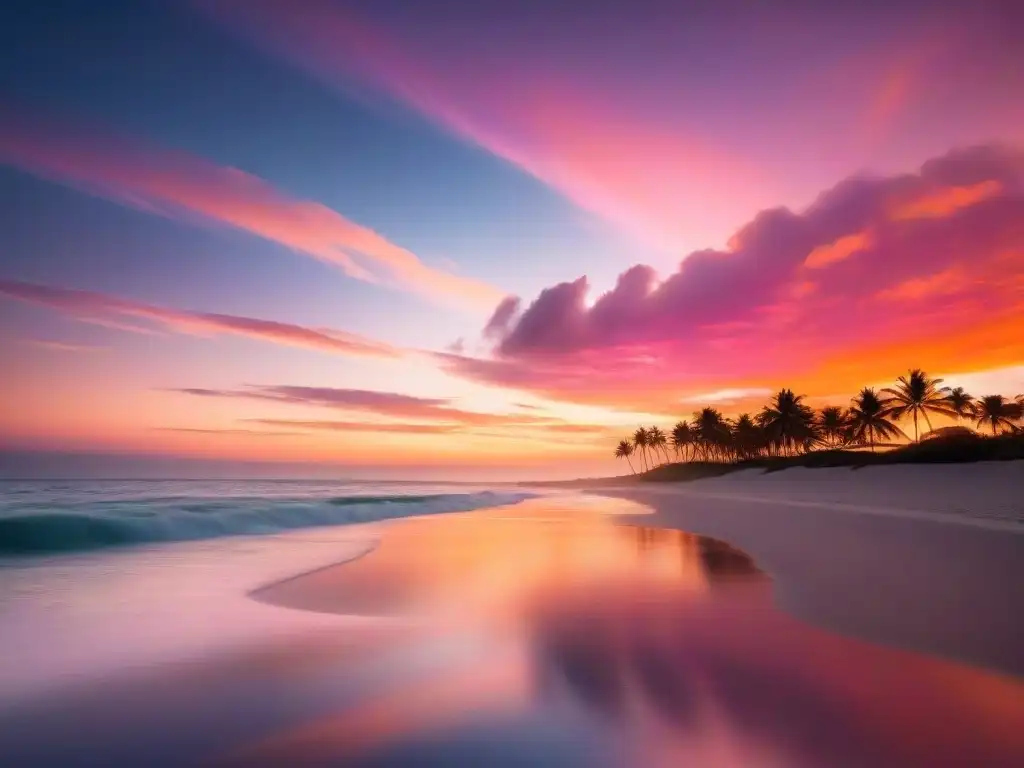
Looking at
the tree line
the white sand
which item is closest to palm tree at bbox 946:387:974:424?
the tree line

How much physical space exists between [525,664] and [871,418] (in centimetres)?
7847

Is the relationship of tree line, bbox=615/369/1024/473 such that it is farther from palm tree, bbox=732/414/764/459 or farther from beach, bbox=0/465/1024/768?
beach, bbox=0/465/1024/768

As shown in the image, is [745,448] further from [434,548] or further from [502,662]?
[502,662]

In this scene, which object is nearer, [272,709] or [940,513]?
[272,709]

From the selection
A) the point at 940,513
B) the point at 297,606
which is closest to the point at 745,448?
the point at 940,513

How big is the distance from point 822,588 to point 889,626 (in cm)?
235

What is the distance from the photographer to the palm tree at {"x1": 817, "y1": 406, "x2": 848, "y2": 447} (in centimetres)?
8388

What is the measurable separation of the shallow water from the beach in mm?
25

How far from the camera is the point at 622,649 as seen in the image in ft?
19.8

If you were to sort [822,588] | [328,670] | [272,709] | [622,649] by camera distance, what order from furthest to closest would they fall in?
[822,588], [622,649], [328,670], [272,709]

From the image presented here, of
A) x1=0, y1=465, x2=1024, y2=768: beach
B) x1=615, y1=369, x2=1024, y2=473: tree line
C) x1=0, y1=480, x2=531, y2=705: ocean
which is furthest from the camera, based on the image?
x1=615, y1=369, x2=1024, y2=473: tree line

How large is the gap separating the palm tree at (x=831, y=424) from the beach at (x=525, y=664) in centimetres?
8124

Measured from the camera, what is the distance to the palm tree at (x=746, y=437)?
3752 inches

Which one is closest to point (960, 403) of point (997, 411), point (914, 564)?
point (997, 411)
